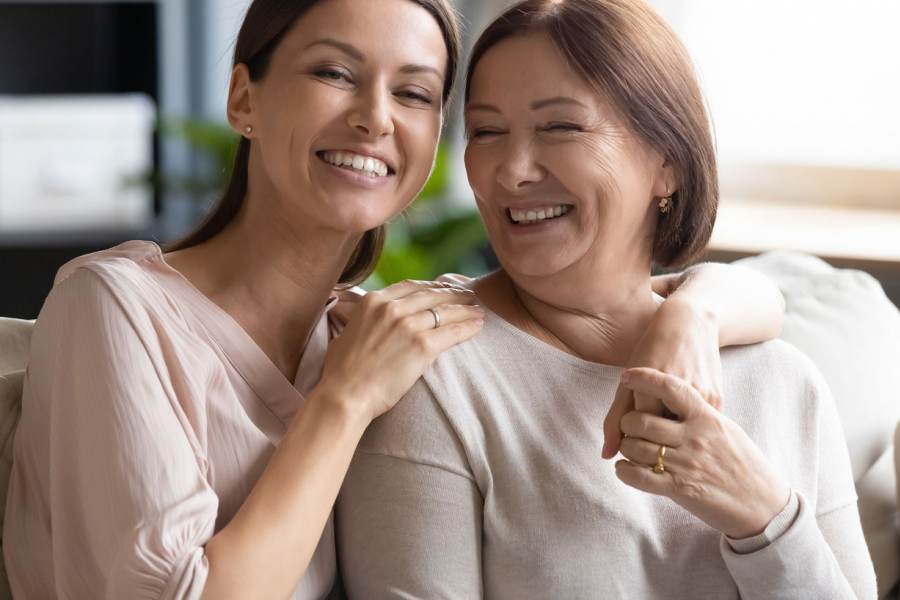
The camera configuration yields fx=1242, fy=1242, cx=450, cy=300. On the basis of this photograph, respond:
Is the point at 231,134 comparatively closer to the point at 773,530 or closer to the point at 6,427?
the point at 6,427

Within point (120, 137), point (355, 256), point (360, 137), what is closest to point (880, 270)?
point (355, 256)

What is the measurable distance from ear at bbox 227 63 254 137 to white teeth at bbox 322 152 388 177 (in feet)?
0.50

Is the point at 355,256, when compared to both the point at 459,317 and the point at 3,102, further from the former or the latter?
the point at 3,102

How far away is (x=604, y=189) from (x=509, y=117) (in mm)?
140

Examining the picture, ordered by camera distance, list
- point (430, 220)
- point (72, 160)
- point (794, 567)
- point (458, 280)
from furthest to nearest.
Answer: point (72, 160)
point (430, 220)
point (458, 280)
point (794, 567)

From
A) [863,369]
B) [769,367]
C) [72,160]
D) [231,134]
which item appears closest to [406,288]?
[769,367]

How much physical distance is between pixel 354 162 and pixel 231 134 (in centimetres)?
262

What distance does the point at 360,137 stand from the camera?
1.45 metres

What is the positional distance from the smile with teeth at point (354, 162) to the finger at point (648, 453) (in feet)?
1.45

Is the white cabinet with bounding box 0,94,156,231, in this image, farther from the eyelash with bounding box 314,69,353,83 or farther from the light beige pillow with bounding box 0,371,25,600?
the eyelash with bounding box 314,69,353,83

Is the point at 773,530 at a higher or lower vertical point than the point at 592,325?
lower

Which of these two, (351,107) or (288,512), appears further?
(351,107)

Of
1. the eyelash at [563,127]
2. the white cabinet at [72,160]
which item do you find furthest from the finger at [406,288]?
the white cabinet at [72,160]

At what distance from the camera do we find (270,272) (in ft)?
5.12
